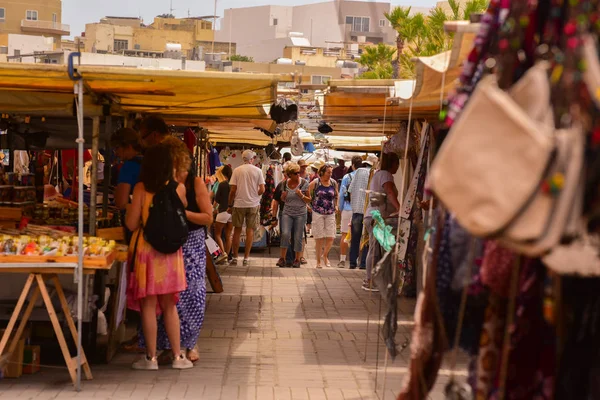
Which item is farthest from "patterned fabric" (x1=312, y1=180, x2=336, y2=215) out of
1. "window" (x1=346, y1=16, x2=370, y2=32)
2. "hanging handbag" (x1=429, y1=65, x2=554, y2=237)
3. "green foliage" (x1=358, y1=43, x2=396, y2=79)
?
"window" (x1=346, y1=16, x2=370, y2=32)

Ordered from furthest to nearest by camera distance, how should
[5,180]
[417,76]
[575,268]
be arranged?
1. [5,180]
2. [417,76]
3. [575,268]

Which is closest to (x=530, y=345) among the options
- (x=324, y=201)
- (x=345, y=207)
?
(x=324, y=201)

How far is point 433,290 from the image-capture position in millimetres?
3795

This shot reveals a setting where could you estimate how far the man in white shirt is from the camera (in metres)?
16.0

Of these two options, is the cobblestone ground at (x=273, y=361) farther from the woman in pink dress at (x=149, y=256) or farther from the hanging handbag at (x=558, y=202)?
the hanging handbag at (x=558, y=202)

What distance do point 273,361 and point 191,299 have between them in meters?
0.91

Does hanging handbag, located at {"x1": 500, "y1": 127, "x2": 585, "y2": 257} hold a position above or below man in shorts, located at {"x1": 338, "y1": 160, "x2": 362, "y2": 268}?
above

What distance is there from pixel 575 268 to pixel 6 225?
648 centimetres

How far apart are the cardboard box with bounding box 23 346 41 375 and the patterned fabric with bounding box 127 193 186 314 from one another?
91cm

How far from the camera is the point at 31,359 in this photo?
7.54 metres

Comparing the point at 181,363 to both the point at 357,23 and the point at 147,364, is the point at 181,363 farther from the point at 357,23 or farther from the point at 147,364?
the point at 357,23

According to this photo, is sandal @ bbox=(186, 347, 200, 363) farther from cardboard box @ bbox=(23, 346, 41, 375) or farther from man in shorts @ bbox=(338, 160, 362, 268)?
man in shorts @ bbox=(338, 160, 362, 268)

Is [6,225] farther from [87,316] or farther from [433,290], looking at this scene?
[433,290]

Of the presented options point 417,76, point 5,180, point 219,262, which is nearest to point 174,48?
point 219,262
